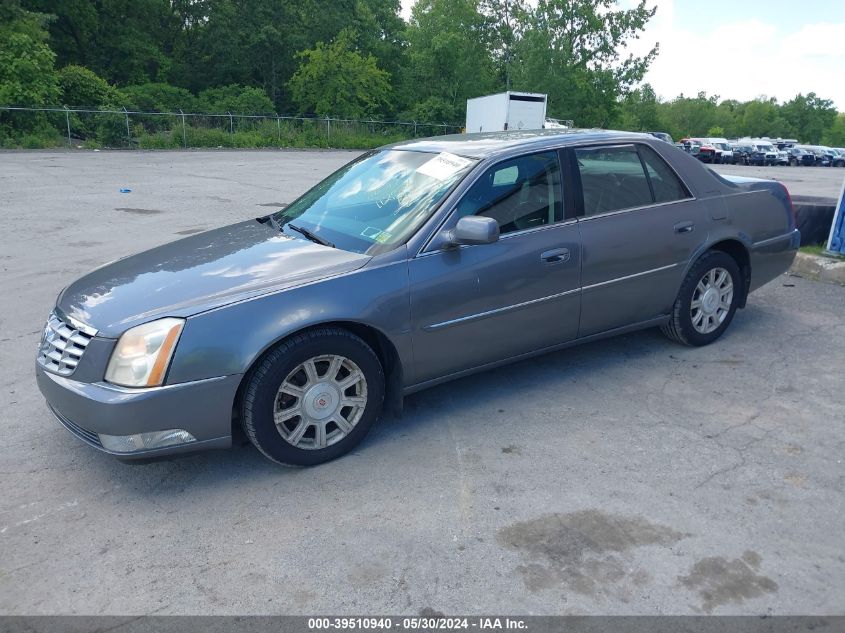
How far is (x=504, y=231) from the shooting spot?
4035mm

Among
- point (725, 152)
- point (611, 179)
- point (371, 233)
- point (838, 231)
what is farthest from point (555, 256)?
point (725, 152)

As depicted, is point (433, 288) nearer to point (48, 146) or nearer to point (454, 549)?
point (454, 549)

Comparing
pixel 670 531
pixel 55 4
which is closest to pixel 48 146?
pixel 55 4

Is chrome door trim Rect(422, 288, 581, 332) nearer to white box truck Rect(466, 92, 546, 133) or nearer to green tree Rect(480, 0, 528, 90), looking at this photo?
white box truck Rect(466, 92, 546, 133)

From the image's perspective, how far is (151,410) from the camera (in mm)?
3059

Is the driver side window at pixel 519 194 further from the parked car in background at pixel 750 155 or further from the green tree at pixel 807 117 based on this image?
the green tree at pixel 807 117

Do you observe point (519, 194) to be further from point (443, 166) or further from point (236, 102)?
point (236, 102)

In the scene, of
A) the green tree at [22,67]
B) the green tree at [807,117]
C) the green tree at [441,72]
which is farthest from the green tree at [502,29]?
the green tree at [807,117]

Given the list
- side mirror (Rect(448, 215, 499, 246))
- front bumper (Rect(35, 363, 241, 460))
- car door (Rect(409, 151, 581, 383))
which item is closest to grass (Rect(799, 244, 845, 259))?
car door (Rect(409, 151, 581, 383))

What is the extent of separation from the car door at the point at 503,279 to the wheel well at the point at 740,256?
1.55 meters

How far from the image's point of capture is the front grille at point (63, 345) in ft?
10.6

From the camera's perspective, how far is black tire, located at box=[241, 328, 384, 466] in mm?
3271

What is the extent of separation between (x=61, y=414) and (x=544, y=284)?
274cm

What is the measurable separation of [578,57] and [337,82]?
68.8 ft
